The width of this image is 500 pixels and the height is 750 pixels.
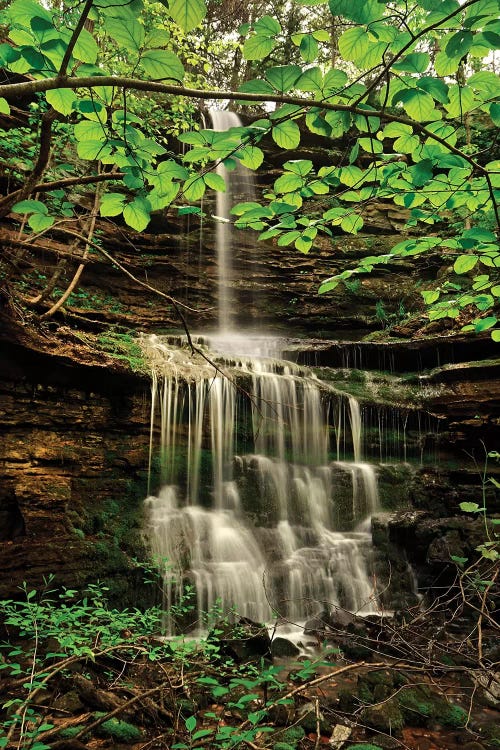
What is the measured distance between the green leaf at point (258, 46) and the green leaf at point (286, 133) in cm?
20

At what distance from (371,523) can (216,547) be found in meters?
2.98

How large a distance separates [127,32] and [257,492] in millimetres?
7815

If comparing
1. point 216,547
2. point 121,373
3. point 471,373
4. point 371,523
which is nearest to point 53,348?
point 121,373

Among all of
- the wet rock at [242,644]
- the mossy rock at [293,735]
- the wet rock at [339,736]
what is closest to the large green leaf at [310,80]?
the mossy rock at [293,735]

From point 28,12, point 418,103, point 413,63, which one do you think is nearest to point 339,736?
point 418,103

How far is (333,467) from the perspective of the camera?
924 cm

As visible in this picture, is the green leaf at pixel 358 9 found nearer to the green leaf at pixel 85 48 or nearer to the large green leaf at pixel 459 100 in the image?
the large green leaf at pixel 459 100

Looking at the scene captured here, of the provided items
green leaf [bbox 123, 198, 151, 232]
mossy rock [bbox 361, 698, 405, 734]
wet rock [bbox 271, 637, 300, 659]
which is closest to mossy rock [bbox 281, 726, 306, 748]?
A: mossy rock [bbox 361, 698, 405, 734]

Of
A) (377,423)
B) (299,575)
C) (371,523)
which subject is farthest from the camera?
(377,423)

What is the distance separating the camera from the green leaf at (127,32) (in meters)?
1.15

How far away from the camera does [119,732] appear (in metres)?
3.23

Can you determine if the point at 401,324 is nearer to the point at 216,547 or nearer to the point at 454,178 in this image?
the point at 216,547

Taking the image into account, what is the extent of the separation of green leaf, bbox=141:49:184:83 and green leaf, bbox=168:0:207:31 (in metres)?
0.08

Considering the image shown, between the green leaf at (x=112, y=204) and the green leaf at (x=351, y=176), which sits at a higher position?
the green leaf at (x=351, y=176)
